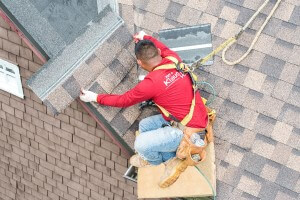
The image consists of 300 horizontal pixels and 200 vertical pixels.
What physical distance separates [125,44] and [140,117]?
1.02 metres

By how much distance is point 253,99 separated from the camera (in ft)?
25.2

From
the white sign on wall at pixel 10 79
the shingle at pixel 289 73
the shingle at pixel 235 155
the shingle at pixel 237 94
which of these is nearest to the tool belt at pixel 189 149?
the shingle at pixel 235 155

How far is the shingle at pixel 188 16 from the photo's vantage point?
823 centimetres

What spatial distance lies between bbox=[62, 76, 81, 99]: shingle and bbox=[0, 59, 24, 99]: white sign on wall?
220 centimetres

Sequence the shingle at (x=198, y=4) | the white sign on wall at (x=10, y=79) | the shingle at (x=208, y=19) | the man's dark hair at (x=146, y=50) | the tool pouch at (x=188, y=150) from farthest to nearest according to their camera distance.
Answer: the white sign on wall at (x=10, y=79) < the shingle at (x=198, y=4) < the shingle at (x=208, y=19) < the tool pouch at (x=188, y=150) < the man's dark hair at (x=146, y=50)

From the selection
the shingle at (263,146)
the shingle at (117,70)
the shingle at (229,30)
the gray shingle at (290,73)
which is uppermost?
the shingle at (229,30)

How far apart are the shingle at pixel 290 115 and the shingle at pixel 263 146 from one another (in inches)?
13.4

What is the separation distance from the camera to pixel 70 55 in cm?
730

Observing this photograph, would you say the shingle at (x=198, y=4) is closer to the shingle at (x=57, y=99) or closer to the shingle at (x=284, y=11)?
the shingle at (x=284, y=11)

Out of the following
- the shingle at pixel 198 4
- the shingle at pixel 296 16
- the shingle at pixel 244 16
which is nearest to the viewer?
the shingle at pixel 296 16

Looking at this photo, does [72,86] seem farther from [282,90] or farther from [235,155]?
[282,90]

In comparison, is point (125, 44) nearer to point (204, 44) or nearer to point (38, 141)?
point (204, 44)

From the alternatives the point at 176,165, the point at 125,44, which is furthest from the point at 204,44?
the point at 176,165

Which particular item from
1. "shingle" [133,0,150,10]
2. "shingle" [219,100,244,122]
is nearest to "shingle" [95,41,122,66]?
"shingle" [133,0,150,10]
